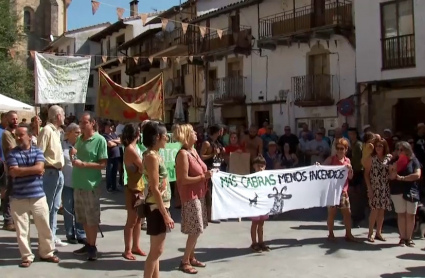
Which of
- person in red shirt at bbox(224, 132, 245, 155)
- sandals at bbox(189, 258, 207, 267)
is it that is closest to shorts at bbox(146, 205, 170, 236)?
sandals at bbox(189, 258, 207, 267)

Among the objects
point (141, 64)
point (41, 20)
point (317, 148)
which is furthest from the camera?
point (41, 20)

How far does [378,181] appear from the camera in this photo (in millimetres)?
7980

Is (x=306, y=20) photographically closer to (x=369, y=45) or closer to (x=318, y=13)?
(x=318, y=13)

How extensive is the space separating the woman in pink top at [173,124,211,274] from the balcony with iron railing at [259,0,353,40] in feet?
47.0

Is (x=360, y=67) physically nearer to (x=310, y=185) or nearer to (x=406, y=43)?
(x=406, y=43)

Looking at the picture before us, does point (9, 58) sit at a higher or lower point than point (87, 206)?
higher

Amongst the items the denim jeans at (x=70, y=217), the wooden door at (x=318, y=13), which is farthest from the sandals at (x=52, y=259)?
the wooden door at (x=318, y=13)

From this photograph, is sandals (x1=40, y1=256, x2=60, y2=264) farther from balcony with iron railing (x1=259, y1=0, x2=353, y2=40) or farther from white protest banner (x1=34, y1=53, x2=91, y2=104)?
balcony with iron railing (x1=259, y1=0, x2=353, y2=40)

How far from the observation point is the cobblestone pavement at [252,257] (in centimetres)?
628

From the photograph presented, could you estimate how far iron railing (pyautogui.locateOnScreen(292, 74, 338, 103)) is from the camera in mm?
20047

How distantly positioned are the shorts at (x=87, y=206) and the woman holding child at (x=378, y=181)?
4.16m

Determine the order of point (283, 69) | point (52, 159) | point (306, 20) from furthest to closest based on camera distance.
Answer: point (283, 69) → point (306, 20) → point (52, 159)

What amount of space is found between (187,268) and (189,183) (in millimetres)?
1065

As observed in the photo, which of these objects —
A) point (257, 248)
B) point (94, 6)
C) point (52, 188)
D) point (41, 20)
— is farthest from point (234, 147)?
point (41, 20)
